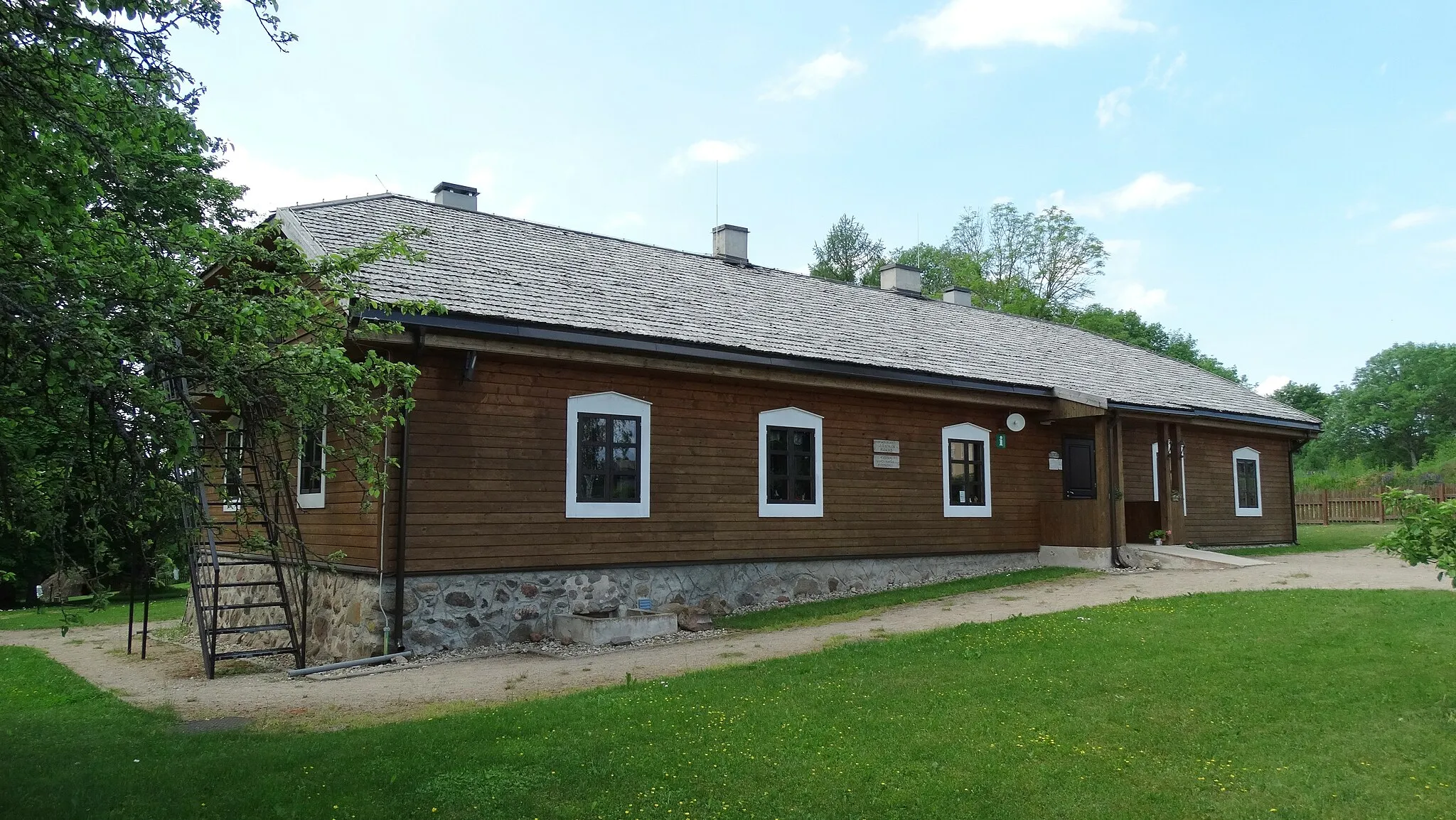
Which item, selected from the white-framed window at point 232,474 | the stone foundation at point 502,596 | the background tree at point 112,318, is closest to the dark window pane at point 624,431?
the stone foundation at point 502,596

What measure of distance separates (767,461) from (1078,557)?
5975mm

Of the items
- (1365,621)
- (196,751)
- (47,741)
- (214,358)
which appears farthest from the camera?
(1365,621)

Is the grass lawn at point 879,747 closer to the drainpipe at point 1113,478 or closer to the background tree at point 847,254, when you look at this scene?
the drainpipe at point 1113,478

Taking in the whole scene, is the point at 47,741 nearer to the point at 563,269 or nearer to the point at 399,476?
the point at 399,476

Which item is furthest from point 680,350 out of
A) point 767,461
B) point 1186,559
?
point 1186,559

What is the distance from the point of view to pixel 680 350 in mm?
12586

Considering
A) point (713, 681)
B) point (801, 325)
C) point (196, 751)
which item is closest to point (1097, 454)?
point (801, 325)

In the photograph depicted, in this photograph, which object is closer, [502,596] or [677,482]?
[502,596]

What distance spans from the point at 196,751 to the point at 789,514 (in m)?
8.63

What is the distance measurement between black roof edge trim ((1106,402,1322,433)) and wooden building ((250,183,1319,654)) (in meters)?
0.12

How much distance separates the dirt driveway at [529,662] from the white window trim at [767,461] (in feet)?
7.02

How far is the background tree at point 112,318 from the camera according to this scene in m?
4.65

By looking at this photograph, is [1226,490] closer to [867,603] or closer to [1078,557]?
[1078,557]

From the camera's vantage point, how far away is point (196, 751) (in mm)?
6668
